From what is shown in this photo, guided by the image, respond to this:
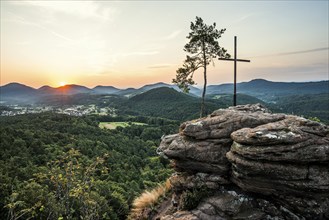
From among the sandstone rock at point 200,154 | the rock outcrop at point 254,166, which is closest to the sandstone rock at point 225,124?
the rock outcrop at point 254,166

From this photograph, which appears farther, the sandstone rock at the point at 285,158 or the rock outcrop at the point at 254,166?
the rock outcrop at the point at 254,166

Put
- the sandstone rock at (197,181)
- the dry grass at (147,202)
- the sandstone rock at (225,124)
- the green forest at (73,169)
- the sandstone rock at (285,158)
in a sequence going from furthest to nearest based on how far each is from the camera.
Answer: the green forest at (73,169), the dry grass at (147,202), the sandstone rock at (225,124), the sandstone rock at (197,181), the sandstone rock at (285,158)

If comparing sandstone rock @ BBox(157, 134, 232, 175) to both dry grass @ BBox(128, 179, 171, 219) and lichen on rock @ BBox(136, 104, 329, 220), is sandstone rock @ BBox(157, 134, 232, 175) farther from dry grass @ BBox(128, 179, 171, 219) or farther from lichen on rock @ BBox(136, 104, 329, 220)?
dry grass @ BBox(128, 179, 171, 219)

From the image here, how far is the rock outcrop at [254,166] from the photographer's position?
10125 millimetres

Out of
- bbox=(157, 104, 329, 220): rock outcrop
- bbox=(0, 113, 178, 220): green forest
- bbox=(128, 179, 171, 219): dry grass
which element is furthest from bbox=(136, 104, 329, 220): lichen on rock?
bbox=(0, 113, 178, 220): green forest

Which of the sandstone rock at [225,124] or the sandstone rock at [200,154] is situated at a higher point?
the sandstone rock at [225,124]

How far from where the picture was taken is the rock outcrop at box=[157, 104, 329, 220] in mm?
10125

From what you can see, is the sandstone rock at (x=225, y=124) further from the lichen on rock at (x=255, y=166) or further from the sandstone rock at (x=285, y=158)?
the sandstone rock at (x=285, y=158)

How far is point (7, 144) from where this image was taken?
71.4m

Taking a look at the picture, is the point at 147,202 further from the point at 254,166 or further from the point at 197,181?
the point at 254,166

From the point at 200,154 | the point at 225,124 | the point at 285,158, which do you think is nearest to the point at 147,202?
the point at 200,154

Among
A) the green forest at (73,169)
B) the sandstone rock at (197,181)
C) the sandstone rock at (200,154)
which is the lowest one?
the green forest at (73,169)

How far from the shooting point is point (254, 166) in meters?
10.6

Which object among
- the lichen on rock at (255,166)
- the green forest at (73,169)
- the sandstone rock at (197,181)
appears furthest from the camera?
the green forest at (73,169)
